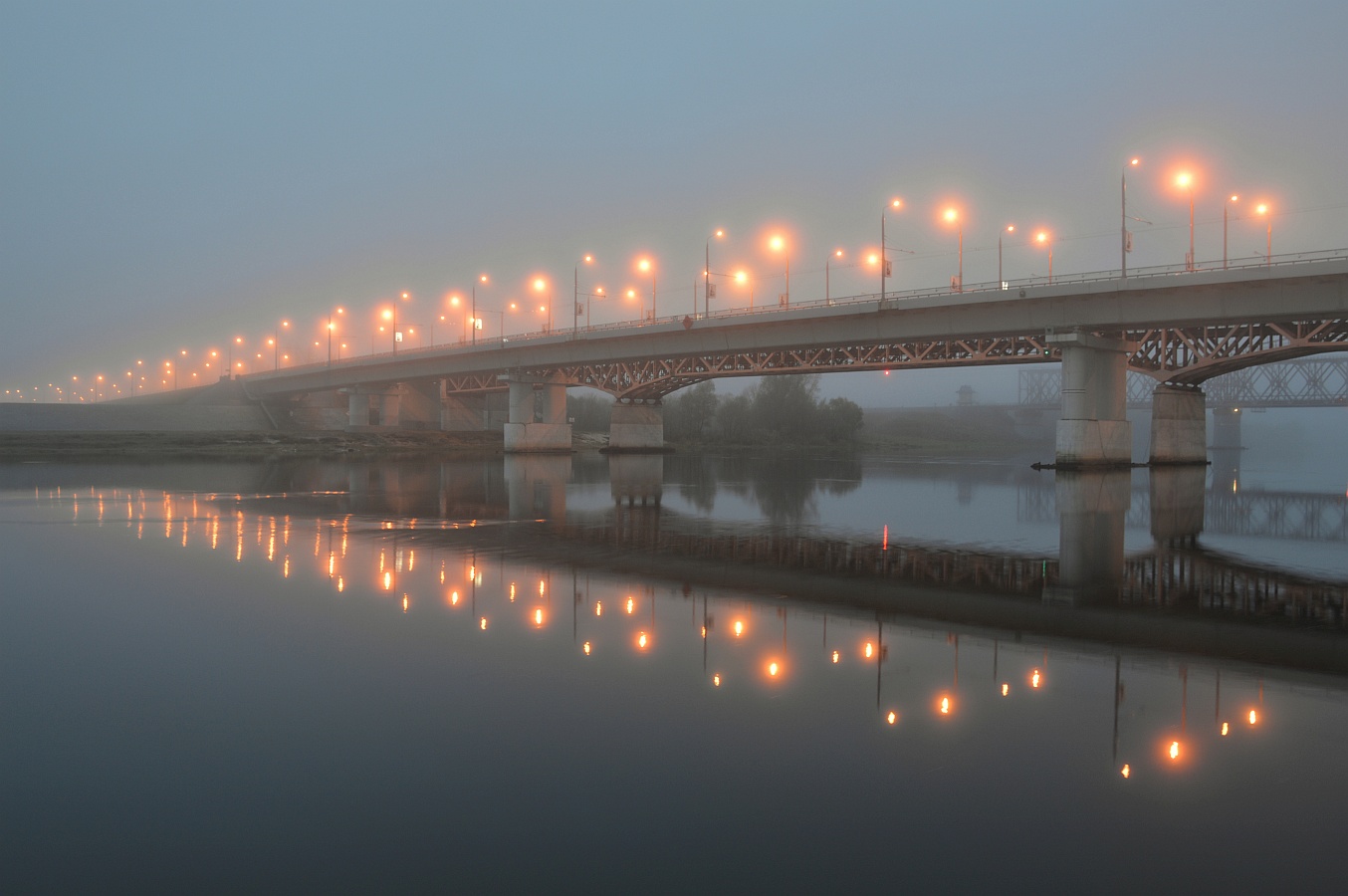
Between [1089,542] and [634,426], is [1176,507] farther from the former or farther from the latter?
[634,426]

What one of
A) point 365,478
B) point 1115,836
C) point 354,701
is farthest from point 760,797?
point 365,478

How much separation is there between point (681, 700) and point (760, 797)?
2.12 m

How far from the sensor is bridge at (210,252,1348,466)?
150 ft

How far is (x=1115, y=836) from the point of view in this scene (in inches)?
212

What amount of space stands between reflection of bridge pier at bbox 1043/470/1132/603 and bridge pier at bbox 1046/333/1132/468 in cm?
1119

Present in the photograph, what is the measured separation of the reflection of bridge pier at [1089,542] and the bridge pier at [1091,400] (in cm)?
1119

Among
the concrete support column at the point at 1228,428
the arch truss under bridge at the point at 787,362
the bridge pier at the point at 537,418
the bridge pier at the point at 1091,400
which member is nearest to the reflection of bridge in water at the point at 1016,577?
the bridge pier at the point at 1091,400

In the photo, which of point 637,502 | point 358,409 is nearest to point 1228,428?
point 358,409

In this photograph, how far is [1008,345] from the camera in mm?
64625

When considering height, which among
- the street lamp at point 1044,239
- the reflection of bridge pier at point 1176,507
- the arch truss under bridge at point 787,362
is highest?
the street lamp at point 1044,239

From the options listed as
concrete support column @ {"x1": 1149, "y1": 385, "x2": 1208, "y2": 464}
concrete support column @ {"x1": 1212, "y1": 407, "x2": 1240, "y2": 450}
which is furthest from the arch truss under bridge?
concrete support column @ {"x1": 1212, "y1": 407, "x2": 1240, "y2": 450}

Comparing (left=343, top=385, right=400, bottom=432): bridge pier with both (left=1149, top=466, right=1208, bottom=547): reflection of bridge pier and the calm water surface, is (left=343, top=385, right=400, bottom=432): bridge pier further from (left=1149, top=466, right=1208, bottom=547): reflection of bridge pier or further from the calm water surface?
the calm water surface

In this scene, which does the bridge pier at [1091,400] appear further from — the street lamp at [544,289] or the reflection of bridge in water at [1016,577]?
the street lamp at [544,289]

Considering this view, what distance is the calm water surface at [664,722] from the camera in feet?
16.9
